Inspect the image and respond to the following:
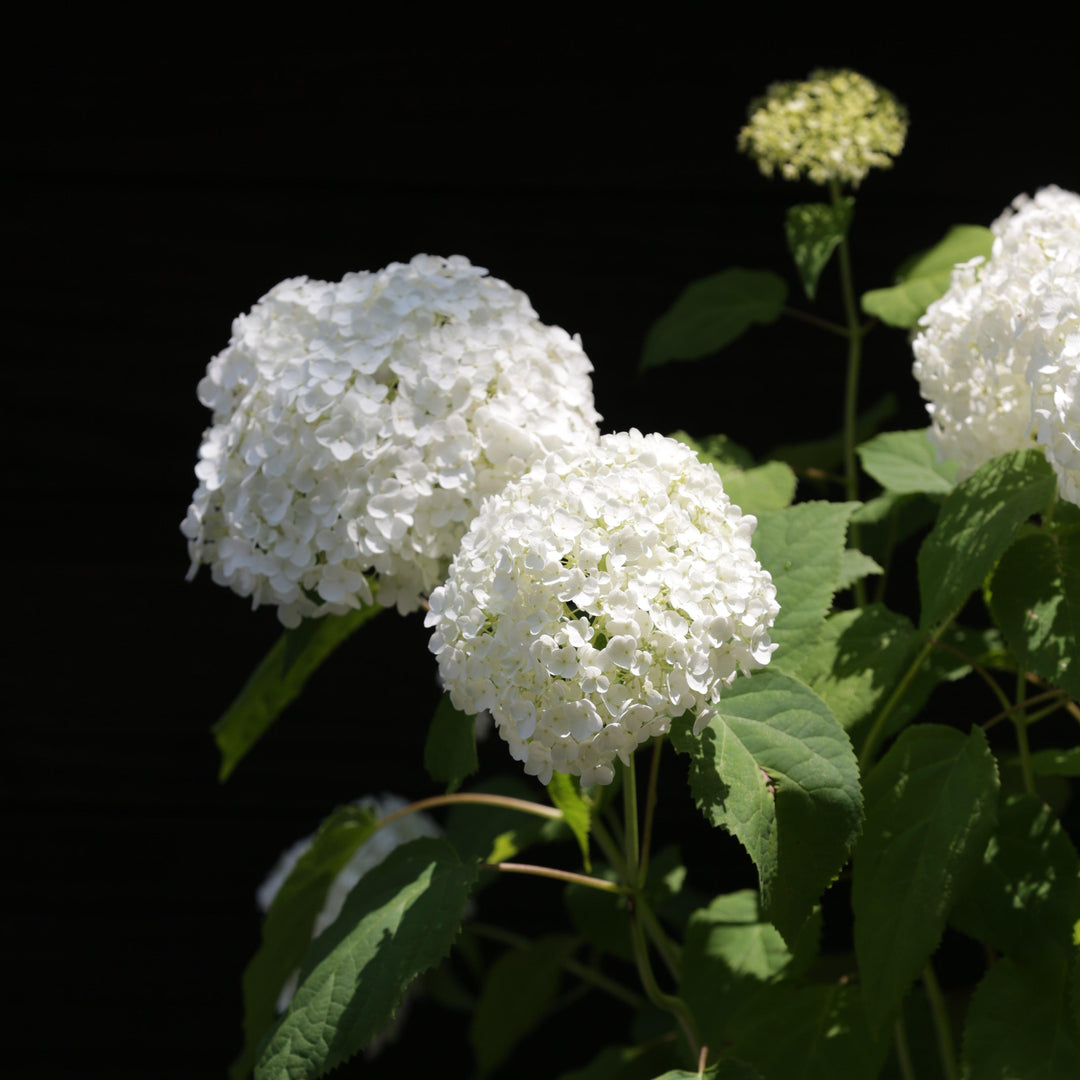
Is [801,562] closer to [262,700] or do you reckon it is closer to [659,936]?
[659,936]

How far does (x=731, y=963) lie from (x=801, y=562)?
0.44 metres

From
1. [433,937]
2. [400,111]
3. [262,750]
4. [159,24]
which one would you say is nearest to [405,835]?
[262,750]

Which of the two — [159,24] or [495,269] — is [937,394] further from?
[159,24]

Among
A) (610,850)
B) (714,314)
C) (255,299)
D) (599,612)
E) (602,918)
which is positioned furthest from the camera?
(255,299)

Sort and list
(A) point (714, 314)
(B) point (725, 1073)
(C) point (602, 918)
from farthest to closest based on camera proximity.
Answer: (C) point (602, 918)
(A) point (714, 314)
(B) point (725, 1073)

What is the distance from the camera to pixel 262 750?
71.1 inches

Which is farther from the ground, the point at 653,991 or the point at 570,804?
the point at 570,804

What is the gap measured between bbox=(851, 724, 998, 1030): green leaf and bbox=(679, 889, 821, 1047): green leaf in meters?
0.18

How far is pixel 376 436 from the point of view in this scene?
0.93 m

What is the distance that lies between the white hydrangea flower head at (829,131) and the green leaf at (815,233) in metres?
0.04

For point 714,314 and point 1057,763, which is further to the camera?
point 714,314

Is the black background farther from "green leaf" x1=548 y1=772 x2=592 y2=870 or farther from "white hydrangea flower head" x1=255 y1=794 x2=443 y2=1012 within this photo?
"green leaf" x1=548 y1=772 x2=592 y2=870

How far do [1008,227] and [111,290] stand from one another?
4.14 feet

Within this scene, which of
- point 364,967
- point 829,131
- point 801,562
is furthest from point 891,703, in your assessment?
point 829,131
